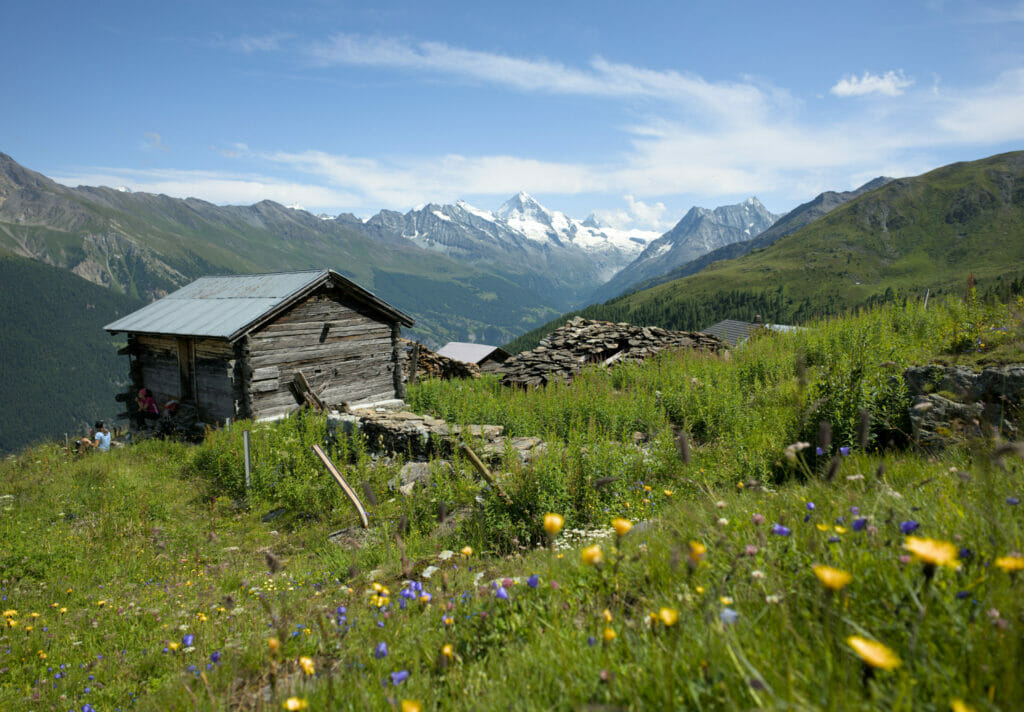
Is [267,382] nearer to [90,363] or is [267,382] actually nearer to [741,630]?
[741,630]

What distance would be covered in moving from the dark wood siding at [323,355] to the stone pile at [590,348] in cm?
522

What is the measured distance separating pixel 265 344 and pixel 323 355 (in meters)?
2.13

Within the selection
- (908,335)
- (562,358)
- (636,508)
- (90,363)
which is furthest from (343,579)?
(90,363)

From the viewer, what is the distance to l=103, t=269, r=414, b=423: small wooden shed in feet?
52.5

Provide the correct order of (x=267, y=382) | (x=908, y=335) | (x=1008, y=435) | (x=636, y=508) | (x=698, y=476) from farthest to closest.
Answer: (x=267, y=382), (x=908, y=335), (x=698, y=476), (x=636, y=508), (x=1008, y=435)

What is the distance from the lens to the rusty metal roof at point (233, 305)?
52.7 feet

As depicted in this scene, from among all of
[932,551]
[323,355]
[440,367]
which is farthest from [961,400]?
[440,367]

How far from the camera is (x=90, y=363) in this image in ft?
656

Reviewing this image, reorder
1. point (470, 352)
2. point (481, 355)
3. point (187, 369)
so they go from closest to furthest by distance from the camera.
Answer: point (187, 369), point (481, 355), point (470, 352)

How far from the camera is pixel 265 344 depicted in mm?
16344

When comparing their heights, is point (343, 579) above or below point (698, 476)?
below

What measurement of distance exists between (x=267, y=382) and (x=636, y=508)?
47.9ft

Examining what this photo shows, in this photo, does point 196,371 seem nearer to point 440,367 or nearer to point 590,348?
point 440,367

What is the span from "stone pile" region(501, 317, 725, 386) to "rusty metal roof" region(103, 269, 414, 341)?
5.50 m
